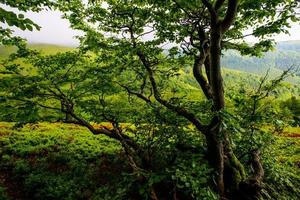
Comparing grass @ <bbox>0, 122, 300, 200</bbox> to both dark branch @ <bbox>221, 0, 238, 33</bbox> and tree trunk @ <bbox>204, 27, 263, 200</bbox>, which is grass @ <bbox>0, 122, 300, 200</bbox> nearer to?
tree trunk @ <bbox>204, 27, 263, 200</bbox>

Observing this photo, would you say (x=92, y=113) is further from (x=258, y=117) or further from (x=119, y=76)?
(x=258, y=117)

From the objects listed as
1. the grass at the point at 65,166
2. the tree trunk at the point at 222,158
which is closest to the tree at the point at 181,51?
the tree trunk at the point at 222,158

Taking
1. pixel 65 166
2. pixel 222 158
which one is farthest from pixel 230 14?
pixel 65 166

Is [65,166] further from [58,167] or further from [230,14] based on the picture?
[230,14]

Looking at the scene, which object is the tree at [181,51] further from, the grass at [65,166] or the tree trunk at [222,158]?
the grass at [65,166]

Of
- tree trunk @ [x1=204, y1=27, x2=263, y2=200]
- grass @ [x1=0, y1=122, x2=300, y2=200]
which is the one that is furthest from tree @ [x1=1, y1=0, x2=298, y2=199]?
grass @ [x1=0, y1=122, x2=300, y2=200]

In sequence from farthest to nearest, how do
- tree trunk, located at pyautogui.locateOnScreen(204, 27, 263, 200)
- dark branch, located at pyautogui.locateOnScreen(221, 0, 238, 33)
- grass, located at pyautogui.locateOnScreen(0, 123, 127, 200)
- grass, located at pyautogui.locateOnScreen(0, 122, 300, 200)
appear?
1. grass, located at pyautogui.locateOnScreen(0, 123, 127, 200)
2. grass, located at pyautogui.locateOnScreen(0, 122, 300, 200)
3. tree trunk, located at pyautogui.locateOnScreen(204, 27, 263, 200)
4. dark branch, located at pyautogui.locateOnScreen(221, 0, 238, 33)

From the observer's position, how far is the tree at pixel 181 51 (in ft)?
33.9

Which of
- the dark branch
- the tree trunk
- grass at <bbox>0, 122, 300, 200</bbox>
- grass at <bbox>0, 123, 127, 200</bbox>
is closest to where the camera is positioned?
the dark branch

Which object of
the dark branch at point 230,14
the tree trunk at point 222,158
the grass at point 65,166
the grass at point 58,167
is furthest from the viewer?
the grass at point 58,167

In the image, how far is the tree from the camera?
10.3 meters

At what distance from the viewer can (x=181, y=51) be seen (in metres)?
13.8

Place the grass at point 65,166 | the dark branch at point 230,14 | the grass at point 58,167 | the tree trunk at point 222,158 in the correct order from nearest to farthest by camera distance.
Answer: the dark branch at point 230,14, the tree trunk at point 222,158, the grass at point 65,166, the grass at point 58,167

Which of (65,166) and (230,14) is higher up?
(230,14)
